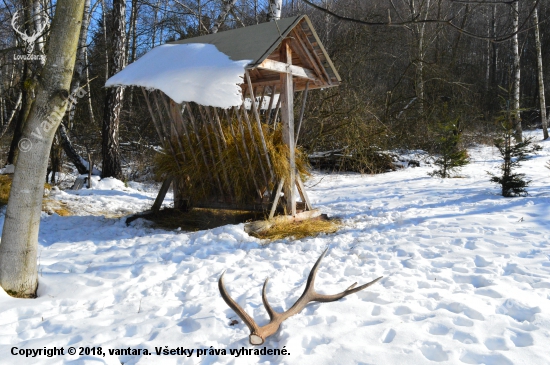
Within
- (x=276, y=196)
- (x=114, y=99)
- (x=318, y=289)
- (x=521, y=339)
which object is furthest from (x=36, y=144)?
(x=114, y=99)

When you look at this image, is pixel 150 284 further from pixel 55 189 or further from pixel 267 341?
pixel 55 189

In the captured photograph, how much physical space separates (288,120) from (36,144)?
3173mm

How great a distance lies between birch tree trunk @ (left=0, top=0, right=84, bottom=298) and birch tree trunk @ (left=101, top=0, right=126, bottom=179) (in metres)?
5.86

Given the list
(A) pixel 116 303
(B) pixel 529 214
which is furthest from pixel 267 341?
(B) pixel 529 214

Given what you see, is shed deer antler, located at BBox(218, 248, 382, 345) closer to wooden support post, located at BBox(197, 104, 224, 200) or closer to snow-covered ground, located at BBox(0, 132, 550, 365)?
snow-covered ground, located at BBox(0, 132, 550, 365)

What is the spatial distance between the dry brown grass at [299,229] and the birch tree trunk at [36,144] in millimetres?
2586

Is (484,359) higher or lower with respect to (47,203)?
lower

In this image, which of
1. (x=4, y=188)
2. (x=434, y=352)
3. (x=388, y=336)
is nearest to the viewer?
(x=434, y=352)

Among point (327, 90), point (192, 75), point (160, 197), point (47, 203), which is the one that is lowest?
point (47, 203)

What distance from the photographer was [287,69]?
5.40 metres

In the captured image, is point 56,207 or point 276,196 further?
point 56,207

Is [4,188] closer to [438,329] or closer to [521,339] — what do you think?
[438,329]

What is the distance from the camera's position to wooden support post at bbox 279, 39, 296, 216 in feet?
17.8

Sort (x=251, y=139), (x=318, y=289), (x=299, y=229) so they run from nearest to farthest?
(x=318, y=289) < (x=299, y=229) < (x=251, y=139)
